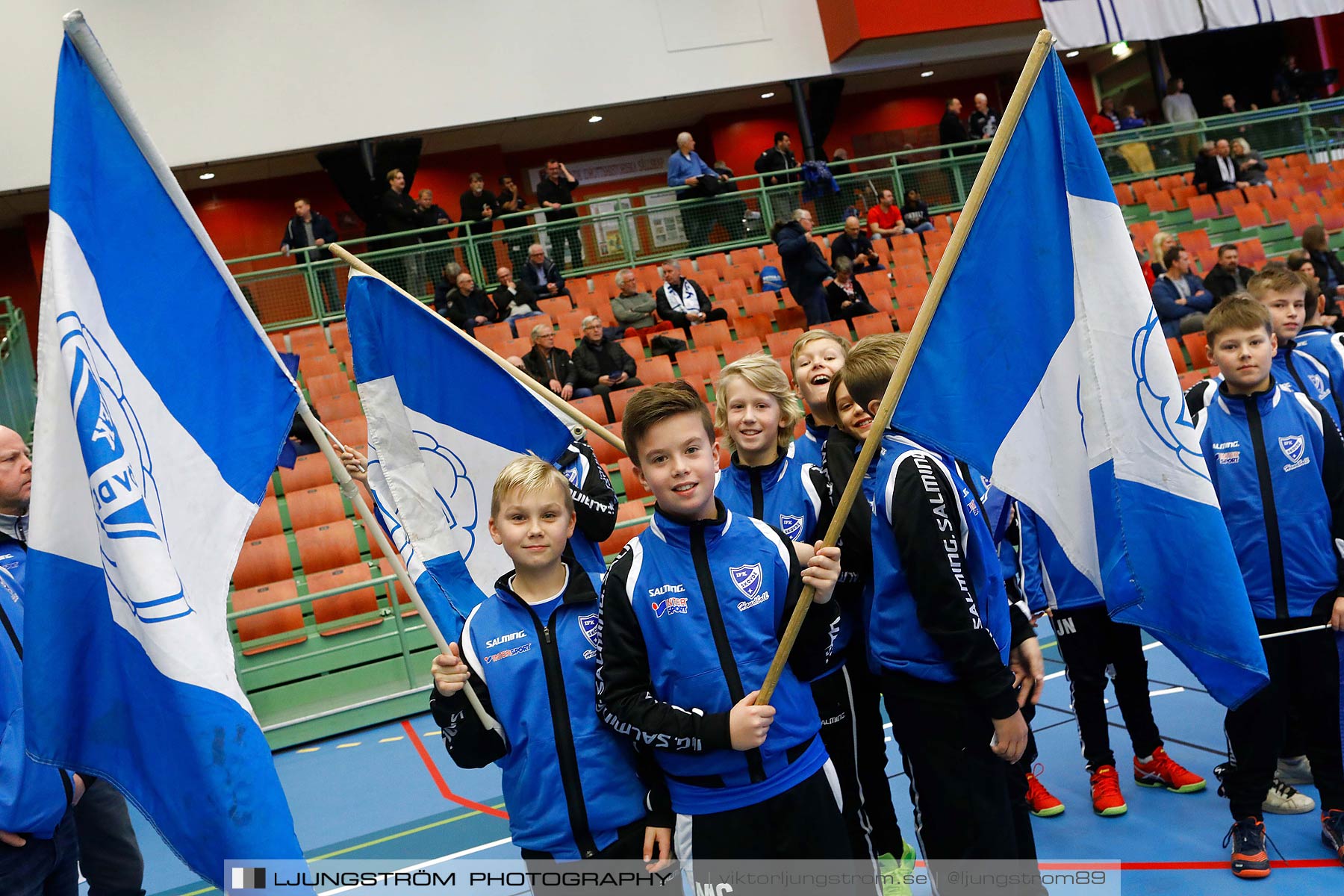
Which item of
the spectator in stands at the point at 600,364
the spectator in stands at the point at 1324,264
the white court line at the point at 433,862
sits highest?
the spectator in stands at the point at 600,364

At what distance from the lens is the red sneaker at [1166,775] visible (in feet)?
12.8

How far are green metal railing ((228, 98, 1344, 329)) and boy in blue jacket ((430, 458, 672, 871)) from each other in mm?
9963

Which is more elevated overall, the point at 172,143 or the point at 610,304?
the point at 172,143

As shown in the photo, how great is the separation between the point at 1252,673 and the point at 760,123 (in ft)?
61.5

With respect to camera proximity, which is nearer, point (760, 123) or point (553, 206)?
point (553, 206)

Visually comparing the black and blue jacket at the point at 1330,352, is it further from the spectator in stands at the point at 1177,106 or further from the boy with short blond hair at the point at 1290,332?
the spectator in stands at the point at 1177,106

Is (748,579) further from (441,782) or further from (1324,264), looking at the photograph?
(1324,264)

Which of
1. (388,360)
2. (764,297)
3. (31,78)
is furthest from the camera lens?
(31,78)

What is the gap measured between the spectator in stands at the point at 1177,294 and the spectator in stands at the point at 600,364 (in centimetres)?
521

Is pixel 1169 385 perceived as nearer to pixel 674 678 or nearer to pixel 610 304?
pixel 674 678

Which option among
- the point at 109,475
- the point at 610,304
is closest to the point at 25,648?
the point at 109,475

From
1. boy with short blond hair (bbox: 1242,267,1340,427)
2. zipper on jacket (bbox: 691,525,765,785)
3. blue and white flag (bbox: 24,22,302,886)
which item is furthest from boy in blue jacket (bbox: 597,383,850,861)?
boy with short blond hair (bbox: 1242,267,1340,427)

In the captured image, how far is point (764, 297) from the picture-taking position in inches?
490

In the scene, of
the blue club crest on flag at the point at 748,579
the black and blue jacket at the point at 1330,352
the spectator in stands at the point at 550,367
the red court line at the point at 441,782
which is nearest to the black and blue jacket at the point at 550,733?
the blue club crest on flag at the point at 748,579
